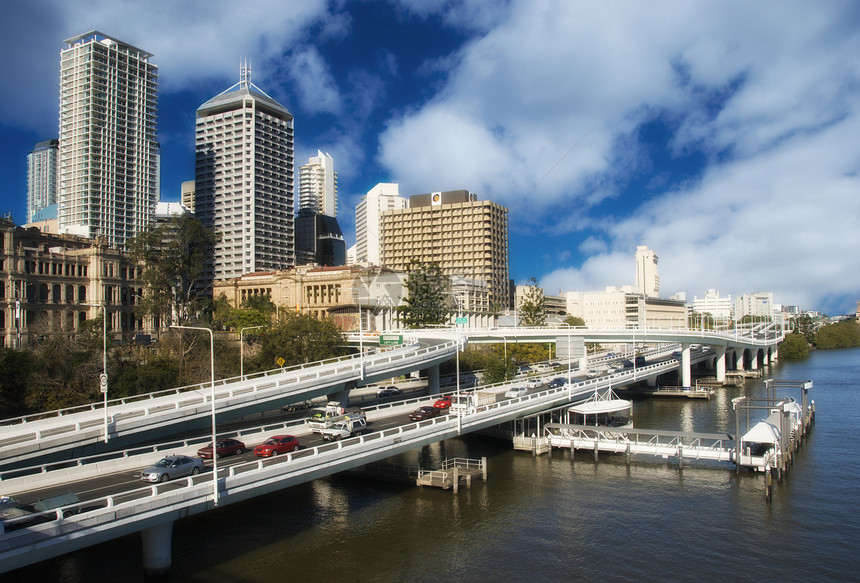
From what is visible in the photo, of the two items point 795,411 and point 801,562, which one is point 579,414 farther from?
point 801,562

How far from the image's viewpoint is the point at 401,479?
164 feet

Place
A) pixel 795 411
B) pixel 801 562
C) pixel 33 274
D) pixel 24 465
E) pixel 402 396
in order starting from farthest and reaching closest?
1. pixel 33 274
2. pixel 402 396
3. pixel 795 411
4. pixel 24 465
5. pixel 801 562

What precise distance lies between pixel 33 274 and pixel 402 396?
57455 millimetres

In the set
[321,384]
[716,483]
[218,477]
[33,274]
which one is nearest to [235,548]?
[218,477]

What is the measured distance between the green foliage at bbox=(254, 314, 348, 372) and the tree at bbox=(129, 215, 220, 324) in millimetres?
11788

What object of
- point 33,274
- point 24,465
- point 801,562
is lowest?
point 801,562

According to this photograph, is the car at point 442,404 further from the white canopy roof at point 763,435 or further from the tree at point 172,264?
the tree at point 172,264

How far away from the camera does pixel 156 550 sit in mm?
32562

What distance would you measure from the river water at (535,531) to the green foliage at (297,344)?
2863cm

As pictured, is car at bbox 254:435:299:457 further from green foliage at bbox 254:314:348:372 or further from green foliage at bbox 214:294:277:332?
green foliage at bbox 214:294:277:332

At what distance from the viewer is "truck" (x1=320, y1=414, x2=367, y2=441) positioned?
46250 mm

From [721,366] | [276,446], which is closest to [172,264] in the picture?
[276,446]

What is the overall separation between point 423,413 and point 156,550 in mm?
26491

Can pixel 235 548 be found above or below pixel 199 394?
below
